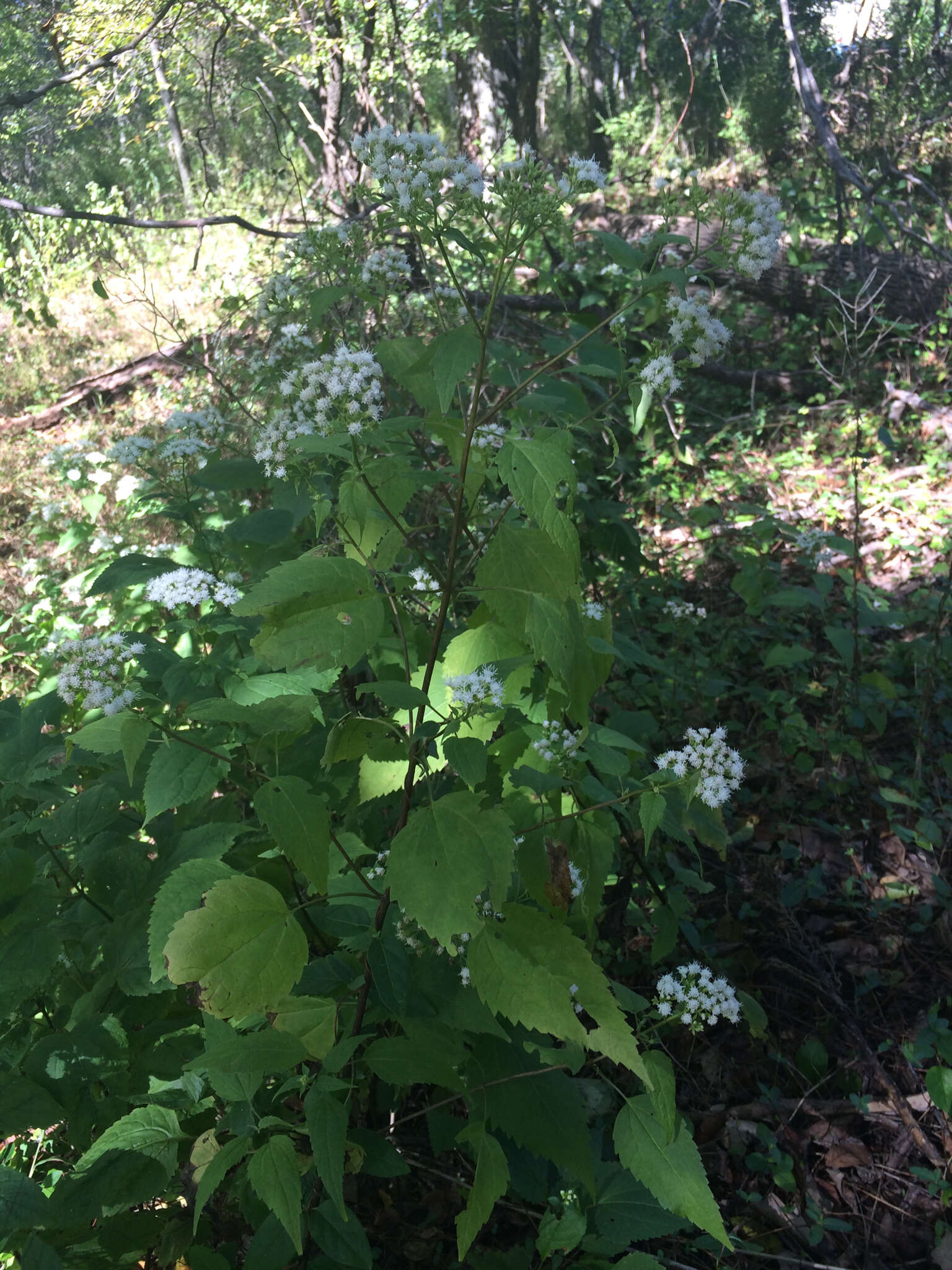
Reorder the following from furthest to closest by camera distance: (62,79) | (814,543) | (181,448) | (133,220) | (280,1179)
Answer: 1. (62,79)
2. (133,220)
3. (814,543)
4. (181,448)
5. (280,1179)

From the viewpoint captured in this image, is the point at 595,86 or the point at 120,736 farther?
the point at 595,86

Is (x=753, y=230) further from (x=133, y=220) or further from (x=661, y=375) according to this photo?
(x=133, y=220)

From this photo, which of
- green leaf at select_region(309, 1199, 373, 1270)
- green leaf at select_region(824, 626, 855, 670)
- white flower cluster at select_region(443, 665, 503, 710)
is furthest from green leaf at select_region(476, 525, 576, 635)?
green leaf at select_region(824, 626, 855, 670)

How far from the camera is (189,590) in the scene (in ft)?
6.78

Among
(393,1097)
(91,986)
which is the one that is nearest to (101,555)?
(91,986)

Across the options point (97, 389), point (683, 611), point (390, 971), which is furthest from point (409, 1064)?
point (97, 389)

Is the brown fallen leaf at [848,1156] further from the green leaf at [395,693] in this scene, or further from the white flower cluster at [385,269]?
the white flower cluster at [385,269]

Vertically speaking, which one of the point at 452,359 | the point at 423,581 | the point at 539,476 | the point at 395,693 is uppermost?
the point at 452,359

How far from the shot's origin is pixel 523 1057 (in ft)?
5.30

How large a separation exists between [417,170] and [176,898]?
4.88ft

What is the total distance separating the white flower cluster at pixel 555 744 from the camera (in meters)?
1.81

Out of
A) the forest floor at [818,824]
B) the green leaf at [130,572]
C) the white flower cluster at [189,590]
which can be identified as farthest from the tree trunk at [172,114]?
the white flower cluster at [189,590]

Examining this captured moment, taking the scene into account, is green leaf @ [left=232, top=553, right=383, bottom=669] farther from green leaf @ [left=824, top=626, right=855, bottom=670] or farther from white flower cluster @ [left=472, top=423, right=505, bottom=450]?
green leaf @ [left=824, top=626, right=855, bottom=670]

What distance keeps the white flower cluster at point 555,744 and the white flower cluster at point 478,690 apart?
315 millimetres
